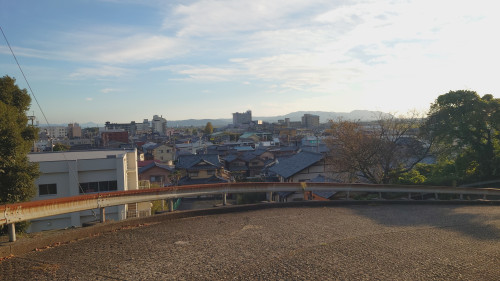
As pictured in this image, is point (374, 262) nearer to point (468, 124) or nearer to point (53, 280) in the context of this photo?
point (53, 280)

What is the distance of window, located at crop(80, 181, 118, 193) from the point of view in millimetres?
19469

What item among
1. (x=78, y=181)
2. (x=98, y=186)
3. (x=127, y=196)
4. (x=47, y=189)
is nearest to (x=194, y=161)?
(x=98, y=186)

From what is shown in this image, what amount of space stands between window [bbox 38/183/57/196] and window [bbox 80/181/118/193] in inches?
53.9

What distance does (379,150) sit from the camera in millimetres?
16047

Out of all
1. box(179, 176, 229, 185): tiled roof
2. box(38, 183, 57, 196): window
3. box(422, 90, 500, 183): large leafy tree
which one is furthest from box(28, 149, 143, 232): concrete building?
box(422, 90, 500, 183): large leafy tree

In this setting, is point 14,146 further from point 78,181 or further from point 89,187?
point 89,187

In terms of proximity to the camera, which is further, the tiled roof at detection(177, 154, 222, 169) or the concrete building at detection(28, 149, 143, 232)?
the tiled roof at detection(177, 154, 222, 169)

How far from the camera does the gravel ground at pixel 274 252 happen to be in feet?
12.6

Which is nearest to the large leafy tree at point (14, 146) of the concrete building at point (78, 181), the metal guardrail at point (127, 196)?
the metal guardrail at point (127, 196)

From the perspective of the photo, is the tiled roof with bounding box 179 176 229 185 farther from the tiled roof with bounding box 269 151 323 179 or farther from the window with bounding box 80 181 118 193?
the window with bounding box 80 181 118 193

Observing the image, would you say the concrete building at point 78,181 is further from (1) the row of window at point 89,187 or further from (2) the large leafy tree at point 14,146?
(2) the large leafy tree at point 14,146

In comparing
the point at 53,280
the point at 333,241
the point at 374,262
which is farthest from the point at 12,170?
the point at 374,262

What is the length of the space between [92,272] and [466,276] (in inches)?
171

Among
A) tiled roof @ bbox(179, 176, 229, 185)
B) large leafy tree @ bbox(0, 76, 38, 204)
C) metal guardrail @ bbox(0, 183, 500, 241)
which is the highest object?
large leafy tree @ bbox(0, 76, 38, 204)
